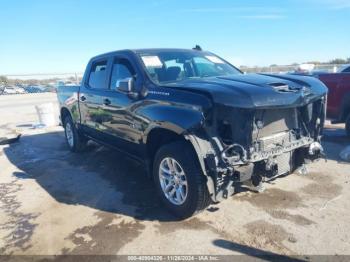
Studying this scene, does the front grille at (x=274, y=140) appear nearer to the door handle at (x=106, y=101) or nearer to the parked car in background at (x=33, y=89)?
the door handle at (x=106, y=101)

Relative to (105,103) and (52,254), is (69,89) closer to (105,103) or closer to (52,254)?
(105,103)

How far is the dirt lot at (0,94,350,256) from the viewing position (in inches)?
134

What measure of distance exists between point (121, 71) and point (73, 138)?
9.45 feet

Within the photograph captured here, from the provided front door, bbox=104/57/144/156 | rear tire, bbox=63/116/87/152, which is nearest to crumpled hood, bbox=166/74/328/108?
front door, bbox=104/57/144/156

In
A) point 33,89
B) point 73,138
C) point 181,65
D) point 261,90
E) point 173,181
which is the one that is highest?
point 181,65

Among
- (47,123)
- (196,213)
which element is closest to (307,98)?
(196,213)

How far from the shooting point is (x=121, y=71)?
16.5 ft

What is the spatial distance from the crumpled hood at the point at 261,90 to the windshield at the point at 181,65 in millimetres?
511

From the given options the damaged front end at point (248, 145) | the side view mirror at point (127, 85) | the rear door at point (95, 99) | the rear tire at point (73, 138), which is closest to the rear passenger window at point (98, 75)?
the rear door at point (95, 99)

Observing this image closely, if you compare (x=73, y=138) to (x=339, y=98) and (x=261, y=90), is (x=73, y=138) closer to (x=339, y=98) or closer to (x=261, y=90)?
(x=261, y=90)

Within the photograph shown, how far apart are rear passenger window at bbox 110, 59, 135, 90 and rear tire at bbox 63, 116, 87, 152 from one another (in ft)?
7.46

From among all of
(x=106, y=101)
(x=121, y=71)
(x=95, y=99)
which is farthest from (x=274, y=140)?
(x=95, y=99)

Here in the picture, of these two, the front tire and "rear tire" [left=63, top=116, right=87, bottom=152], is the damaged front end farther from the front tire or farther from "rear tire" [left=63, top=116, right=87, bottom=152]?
"rear tire" [left=63, top=116, right=87, bottom=152]

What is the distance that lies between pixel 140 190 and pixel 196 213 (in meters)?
1.36
